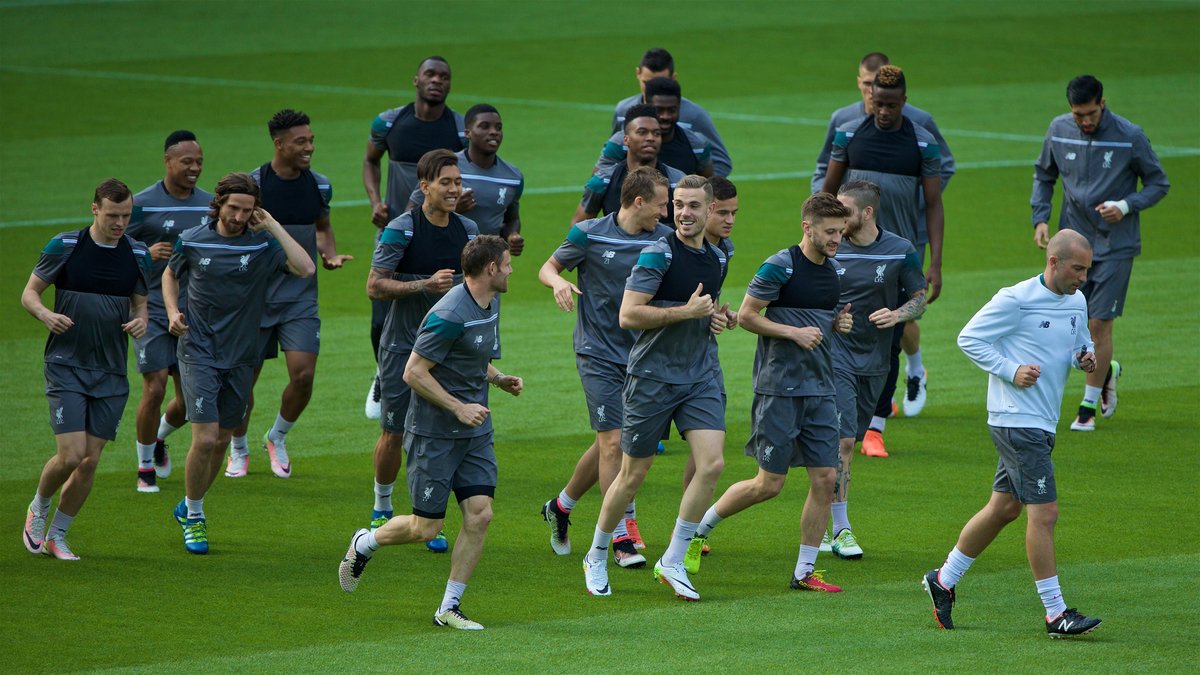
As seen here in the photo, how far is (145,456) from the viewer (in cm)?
1230

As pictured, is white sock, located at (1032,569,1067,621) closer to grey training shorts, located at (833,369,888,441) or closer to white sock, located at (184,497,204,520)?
grey training shorts, located at (833,369,888,441)

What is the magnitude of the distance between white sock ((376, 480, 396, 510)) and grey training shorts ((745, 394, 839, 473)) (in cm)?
259

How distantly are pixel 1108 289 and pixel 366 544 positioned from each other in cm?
745

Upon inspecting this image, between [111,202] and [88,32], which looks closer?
[111,202]

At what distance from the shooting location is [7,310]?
18328 millimetres

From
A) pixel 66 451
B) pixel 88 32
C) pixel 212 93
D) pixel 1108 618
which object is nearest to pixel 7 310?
pixel 66 451

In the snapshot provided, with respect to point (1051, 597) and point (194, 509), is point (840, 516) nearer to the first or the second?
point (1051, 597)

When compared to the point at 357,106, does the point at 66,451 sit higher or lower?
higher

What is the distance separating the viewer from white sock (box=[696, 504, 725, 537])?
33.0 feet

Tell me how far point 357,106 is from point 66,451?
74.9ft

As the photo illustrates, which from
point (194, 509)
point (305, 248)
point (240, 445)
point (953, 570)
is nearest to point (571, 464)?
point (240, 445)

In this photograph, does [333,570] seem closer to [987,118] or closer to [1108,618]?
[1108,618]

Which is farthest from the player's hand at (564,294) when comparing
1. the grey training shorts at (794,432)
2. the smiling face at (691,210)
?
the grey training shorts at (794,432)

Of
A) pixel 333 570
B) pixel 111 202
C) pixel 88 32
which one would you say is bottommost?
pixel 88 32
